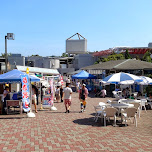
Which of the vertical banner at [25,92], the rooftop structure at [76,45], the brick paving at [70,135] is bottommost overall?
the brick paving at [70,135]

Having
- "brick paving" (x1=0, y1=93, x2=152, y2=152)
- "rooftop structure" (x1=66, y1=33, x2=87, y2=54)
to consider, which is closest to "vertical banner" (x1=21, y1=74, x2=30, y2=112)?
"brick paving" (x1=0, y1=93, x2=152, y2=152)

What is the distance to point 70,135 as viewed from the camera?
720cm

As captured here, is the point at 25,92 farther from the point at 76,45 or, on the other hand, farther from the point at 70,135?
the point at 76,45

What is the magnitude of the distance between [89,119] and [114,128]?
1.72 meters

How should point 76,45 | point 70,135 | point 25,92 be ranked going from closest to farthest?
point 70,135, point 25,92, point 76,45

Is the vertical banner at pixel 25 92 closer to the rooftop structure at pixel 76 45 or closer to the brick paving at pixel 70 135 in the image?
the brick paving at pixel 70 135

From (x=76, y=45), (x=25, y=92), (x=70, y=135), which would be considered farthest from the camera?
(x=76, y=45)

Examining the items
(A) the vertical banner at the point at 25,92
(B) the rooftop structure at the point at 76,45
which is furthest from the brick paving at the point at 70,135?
(B) the rooftop structure at the point at 76,45

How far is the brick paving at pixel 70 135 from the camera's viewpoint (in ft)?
19.8

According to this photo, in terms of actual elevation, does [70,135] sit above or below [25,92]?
below

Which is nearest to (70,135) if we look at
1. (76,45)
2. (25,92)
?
(25,92)

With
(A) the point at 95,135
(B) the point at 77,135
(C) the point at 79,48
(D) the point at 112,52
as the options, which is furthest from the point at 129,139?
(C) the point at 79,48

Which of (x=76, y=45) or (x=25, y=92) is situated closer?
(x=25, y=92)

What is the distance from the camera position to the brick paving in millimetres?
6047
